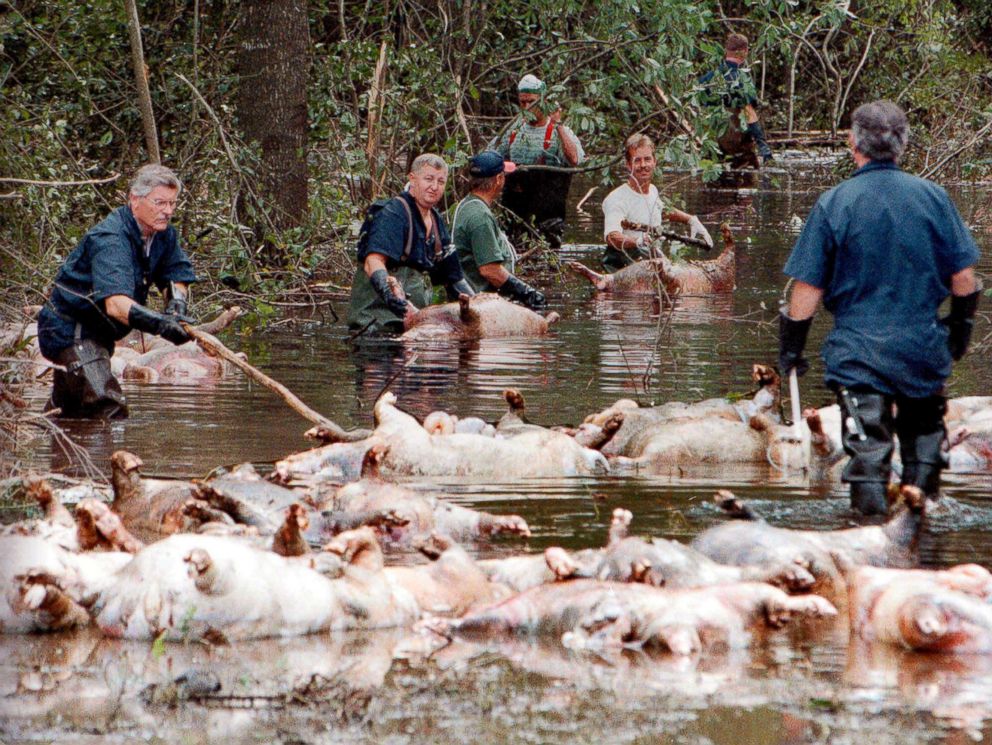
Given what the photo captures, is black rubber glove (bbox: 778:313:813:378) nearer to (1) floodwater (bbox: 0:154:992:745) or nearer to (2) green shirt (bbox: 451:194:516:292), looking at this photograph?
(1) floodwater (bbox: 0:154:992:745)

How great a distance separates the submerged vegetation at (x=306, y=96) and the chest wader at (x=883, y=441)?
676cm

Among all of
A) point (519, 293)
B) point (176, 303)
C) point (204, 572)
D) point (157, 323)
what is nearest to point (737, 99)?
point (519, 293)

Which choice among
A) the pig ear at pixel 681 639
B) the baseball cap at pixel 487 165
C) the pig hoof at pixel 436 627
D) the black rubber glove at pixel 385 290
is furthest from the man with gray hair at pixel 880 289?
the baseball cap at pixel 487 165

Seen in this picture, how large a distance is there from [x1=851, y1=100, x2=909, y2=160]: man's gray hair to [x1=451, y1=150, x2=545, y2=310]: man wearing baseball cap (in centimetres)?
652

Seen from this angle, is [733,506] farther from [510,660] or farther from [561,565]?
[510,660]

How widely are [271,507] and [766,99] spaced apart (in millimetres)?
24691

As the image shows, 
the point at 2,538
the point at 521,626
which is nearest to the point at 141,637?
the point at 2,538

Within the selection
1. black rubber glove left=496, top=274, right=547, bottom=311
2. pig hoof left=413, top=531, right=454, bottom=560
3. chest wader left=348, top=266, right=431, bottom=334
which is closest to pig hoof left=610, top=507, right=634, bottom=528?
pig hoof left=413, top=531, right=454, bottom=560

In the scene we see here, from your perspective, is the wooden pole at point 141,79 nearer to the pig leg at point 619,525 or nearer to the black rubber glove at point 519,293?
the black rubber glove at point 519,293

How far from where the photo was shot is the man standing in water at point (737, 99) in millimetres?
14883

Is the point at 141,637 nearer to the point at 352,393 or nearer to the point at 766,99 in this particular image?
the point at 352,393

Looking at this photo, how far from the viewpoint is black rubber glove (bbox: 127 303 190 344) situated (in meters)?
8.84

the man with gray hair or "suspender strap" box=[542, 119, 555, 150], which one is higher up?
"suspender strap" box=[542, 119, 555, 150]

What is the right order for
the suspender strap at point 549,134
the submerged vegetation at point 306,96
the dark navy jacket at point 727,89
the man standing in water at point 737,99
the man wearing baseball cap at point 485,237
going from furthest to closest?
the suspender strap at point 549,134
the man standing in water at point 737,99
the dark navy jacket at point 727,89
the submerged vegetation at point 306,96
the man wearing baseball cap at point 485,237
